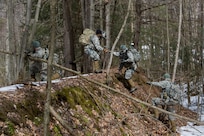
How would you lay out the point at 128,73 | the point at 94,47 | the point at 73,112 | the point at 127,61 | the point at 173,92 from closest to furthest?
the point at 73,112 < the point at 94,47 < the point at 173,92 < the point at 127,61 < the point at 128,73

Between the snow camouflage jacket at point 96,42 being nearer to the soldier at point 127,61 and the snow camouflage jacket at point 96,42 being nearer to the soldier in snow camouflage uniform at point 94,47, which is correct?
the soldier in snow camouflage uniform at point 94,47

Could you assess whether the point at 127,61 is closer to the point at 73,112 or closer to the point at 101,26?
the point at 101,26

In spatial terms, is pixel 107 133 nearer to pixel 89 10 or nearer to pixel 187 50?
pixel 89 10

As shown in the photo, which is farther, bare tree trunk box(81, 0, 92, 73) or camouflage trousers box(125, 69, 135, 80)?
bare tree trunk box(81, 0, 92, 73)

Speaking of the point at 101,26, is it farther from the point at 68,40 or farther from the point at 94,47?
the point at 94,47

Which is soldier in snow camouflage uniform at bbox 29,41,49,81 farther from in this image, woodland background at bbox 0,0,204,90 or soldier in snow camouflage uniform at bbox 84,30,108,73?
soldier in snow camouflage uniform at bbox 84,30,108,73

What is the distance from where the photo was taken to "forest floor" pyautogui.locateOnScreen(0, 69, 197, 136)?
5809mm

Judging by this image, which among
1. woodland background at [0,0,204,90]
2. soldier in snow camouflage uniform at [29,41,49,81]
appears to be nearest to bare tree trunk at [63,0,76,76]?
woodland background at [0,0,204,90]

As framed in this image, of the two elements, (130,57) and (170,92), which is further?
(130,57)

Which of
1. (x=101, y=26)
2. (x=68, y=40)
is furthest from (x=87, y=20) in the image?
(x=68, y=40)

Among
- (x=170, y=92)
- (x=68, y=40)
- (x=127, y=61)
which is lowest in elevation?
(x=170, y=92)

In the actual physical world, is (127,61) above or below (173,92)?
above

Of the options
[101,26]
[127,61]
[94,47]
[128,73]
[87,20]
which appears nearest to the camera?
[94,47]

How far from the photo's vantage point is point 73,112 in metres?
7.66
